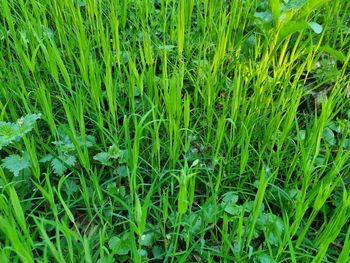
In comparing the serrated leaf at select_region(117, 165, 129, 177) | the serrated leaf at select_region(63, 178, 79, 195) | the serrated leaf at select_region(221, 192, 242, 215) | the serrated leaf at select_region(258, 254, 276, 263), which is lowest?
the serrated leaf at select_region(258, 254, 276, 263)

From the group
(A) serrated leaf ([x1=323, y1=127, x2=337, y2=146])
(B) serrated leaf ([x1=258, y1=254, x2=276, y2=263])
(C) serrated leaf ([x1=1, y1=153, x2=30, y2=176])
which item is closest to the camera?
(B) serrated leaf ([x1=258, y1=254, x2=276, y2=263])

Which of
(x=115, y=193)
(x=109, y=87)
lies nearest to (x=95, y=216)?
(x=115, y=193)

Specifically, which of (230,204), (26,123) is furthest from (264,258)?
(26,123)

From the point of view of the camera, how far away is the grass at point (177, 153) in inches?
34.6

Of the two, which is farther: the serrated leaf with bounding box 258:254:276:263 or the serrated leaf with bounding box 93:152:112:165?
the serrated leaf with bounding box 93:152:112:165

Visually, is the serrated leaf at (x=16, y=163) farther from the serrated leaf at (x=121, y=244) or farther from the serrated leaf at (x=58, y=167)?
the serrated leaf at (x=121, y=244)

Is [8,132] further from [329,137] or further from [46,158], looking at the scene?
[329,137]

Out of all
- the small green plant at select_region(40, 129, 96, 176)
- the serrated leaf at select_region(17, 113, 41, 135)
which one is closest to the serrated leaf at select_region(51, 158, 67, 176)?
the small green plant at select_region(40, 129, 96, 176)

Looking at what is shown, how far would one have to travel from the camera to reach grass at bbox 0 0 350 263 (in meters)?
0.88

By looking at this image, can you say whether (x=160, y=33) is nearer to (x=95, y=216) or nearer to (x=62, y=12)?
(x=62, y=12)

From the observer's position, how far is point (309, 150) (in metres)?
1.00

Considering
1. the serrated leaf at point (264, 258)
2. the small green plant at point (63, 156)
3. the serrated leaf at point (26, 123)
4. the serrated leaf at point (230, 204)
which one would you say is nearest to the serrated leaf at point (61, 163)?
the small green plant at point (63, 156)

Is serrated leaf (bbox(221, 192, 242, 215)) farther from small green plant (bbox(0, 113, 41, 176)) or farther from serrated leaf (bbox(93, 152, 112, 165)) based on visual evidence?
small green plant (bbox(0, 113, 41, 176))

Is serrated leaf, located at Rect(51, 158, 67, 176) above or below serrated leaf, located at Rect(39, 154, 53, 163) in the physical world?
below
